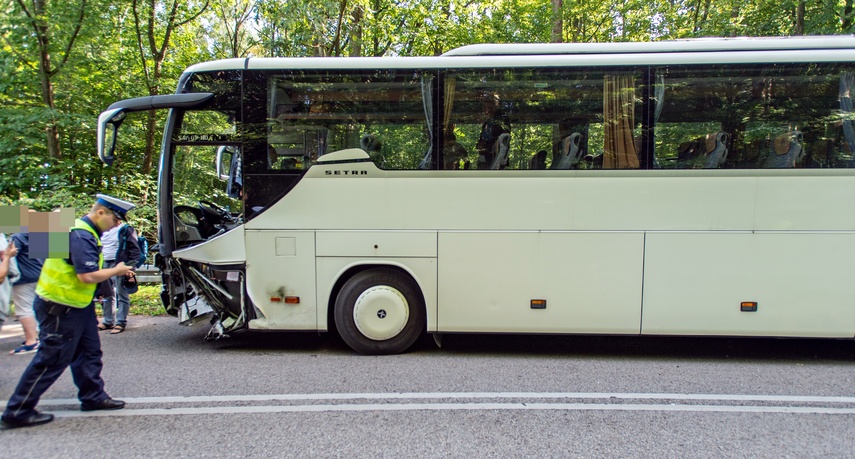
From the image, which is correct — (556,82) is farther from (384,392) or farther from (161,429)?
(161,429)

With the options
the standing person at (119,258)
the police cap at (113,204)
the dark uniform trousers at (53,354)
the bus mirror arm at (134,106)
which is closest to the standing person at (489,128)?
the bus mirror arm at (134,106)

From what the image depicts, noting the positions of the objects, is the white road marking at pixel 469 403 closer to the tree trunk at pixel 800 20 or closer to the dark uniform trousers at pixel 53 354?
the dark uniform trousers at pixel 53 354

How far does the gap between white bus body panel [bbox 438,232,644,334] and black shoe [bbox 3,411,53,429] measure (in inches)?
142

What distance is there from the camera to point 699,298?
5406 mm

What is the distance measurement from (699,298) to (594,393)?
1866mm

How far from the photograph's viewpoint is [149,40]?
13156 mm

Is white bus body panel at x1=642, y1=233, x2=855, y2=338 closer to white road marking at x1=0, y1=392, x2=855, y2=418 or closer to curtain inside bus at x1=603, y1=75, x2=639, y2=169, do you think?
curtain inside bus at x1=603, y1=75, x2=639, y2=169

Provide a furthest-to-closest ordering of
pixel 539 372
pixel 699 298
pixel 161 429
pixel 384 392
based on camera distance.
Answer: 1. pixel 699 298
2. pixel 539 372
3. pixel 384 392
4. pixel 161 429

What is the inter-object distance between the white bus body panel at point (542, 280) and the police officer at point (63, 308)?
10.6 ft

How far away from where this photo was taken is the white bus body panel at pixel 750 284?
17.3 ft

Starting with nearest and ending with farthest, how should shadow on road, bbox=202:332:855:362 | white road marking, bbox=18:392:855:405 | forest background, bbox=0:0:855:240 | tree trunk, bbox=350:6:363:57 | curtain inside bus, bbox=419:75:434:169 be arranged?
white road marking, bbox=18:392:855:405
curtain inside bus, bbox=419:75:434:169
shadow on road, bbox=202:332:855:362
forest background, bbox=0:0:855:240
tree trunk, bbox=350:6:363:57

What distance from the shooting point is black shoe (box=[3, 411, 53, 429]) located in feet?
12.2

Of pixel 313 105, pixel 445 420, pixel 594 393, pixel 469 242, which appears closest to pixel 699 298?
pixel 594 393

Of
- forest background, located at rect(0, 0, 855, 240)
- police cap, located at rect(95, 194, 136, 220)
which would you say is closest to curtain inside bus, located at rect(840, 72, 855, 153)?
forest background, located at rect(0, 0, 855, 240)
